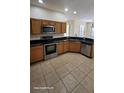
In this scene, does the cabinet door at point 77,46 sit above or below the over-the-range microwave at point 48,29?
below

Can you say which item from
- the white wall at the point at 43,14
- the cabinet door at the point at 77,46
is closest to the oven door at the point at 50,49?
the white wall at the point at 43,14

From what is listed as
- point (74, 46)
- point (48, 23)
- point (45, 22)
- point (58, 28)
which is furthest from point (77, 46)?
point (45, 22)

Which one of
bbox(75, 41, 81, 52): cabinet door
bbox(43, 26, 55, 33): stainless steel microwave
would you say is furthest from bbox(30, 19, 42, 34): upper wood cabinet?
bbox(75, 41, 81, 52): cabinet door

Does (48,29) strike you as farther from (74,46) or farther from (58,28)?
(74,46)

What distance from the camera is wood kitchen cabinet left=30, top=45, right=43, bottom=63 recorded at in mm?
4824

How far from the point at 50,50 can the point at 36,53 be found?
39.4 inches

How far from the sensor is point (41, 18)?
5.80m

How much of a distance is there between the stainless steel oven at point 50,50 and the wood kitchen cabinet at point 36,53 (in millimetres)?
343

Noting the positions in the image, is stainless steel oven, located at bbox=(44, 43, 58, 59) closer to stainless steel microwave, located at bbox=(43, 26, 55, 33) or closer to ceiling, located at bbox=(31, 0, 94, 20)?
stainless steel microwave, located at bbox=(43, 26, 55, 33)

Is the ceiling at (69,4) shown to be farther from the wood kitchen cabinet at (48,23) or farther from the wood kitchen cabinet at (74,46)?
the wood kitchen cabinet at (74,46)

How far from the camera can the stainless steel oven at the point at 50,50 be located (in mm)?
5602

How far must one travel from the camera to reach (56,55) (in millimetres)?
6309
